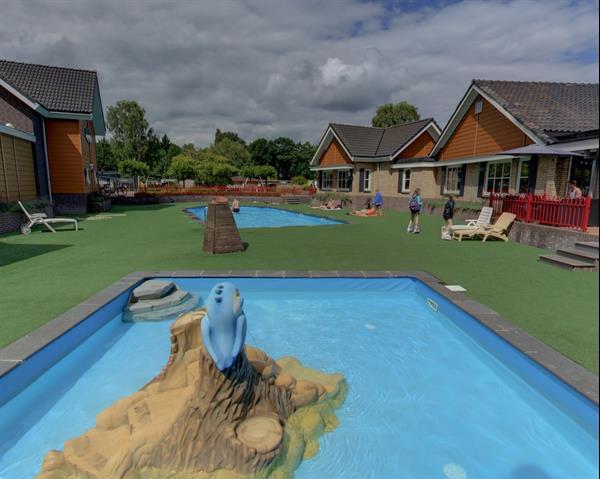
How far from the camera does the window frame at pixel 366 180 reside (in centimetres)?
2808

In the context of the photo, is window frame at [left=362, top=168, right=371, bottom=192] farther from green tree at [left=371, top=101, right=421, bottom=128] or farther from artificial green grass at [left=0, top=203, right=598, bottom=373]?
green tree at [left=371, top=101, right=421, bottom=128]

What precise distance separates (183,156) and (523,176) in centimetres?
4473

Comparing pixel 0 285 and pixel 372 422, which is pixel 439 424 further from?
pixel 0 285

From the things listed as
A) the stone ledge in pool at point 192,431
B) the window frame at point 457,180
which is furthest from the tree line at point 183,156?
the stone ledge in pool at point 192,431

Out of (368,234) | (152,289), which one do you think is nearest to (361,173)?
(368,234)

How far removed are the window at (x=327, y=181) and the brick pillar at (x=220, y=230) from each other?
22.9 meters

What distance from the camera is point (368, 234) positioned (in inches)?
548

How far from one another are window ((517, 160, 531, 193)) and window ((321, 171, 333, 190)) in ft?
57.2

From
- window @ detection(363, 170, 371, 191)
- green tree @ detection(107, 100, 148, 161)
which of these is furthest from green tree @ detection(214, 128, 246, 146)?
window @ detection(363, 170, 371, 191)

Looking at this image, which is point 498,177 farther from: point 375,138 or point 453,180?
point 375,138

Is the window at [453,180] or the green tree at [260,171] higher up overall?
the green tree at [260,171]

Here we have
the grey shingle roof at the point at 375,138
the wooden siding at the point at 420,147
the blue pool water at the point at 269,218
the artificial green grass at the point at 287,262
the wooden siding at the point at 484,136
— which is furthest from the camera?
the grey shingle roof at the point at 375,138

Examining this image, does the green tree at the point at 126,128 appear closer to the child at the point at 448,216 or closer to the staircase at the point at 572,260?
the child at the point at 448,216

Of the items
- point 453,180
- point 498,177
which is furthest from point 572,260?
point 453,180
